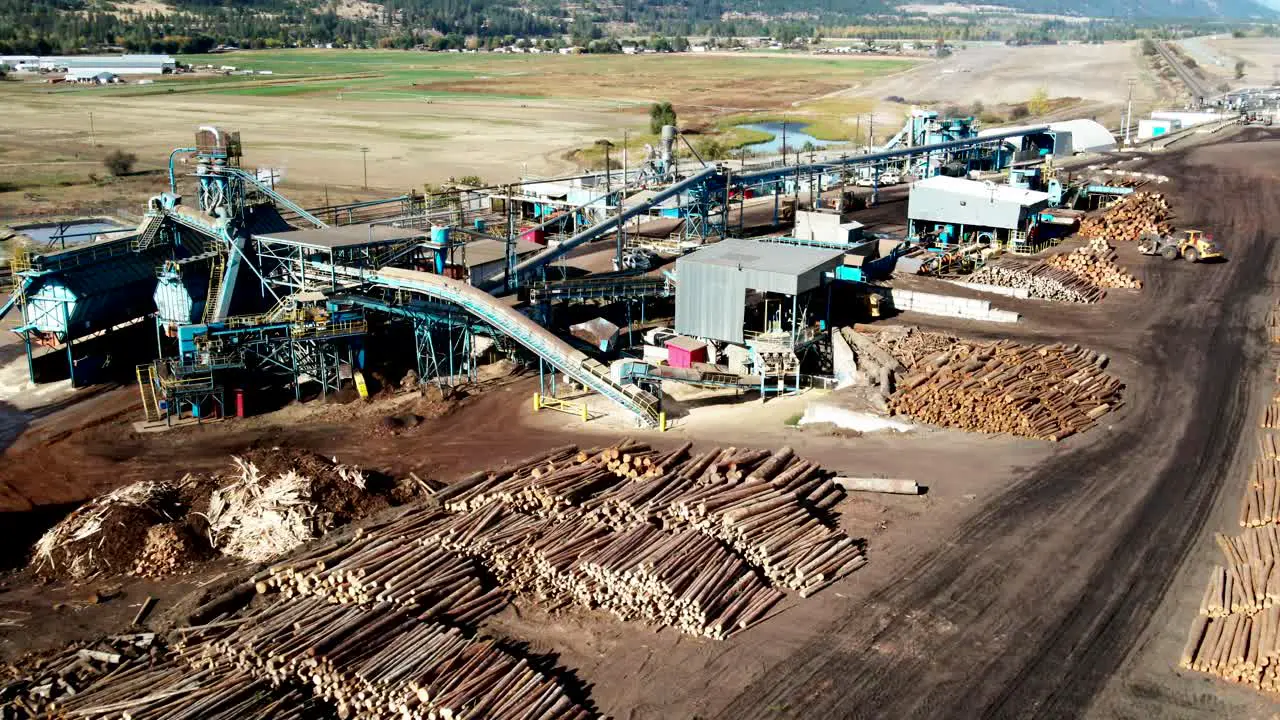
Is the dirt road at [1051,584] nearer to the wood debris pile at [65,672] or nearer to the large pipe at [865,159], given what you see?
the wood debris pile at [65,672]

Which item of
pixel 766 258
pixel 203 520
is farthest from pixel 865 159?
pixel 203 520

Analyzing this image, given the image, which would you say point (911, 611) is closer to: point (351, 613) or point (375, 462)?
point (351, 613)

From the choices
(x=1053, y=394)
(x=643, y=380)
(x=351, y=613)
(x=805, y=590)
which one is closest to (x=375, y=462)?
(x=643, y=380)

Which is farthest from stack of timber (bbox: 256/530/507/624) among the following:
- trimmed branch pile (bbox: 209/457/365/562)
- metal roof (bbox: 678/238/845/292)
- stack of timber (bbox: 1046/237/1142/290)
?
stack of timber (bbox: 1046/237/1142/290)

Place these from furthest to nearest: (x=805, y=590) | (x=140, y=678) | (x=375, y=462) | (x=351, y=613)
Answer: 1. (x=375, y=462)
2. (x=805, y=590)
3. (x=351, y=613)
4. (x=140, y=678)

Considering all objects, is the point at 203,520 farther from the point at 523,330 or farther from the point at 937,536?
the point at 937,536

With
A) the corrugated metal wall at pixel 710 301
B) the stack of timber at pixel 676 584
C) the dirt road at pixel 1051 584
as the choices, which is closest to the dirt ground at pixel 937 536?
the dirt road at pixel 1051 584
